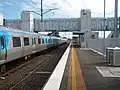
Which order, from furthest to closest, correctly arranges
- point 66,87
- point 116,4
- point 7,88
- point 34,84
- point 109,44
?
point 109,44 < point 116,4 < point 34,84 < point 7,88 < point 66,87

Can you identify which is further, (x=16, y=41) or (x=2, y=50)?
(x=16, y=41)

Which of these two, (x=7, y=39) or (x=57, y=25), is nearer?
(x=7, y=39)

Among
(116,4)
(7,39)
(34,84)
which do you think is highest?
(116,4)

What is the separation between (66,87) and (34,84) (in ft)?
6.98

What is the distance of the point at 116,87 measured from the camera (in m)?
8.68

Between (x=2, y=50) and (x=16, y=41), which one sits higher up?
(x=16, y=41)

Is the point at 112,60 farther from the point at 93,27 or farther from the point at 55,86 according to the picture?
the point at 93,27

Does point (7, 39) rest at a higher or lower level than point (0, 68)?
higher

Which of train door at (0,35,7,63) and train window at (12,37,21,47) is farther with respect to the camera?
train window at (12,37,21,47)

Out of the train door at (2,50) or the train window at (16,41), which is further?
the train window at (16,41)

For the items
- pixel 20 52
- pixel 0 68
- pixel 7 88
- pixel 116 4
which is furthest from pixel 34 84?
pixel 116 4

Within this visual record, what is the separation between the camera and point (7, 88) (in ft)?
30.9

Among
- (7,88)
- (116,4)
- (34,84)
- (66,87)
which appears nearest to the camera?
(66,87)

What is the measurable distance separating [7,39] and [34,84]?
196 inches
